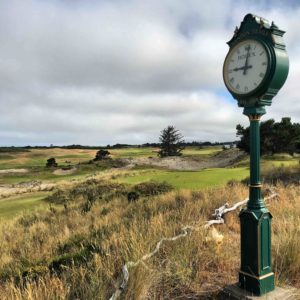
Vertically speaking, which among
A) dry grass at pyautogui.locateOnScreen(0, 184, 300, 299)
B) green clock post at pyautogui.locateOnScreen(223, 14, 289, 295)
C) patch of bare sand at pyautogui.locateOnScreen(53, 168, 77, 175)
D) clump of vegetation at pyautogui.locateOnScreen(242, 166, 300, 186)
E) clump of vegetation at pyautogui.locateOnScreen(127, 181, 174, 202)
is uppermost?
green clock post at pyautogui.locateOnScreen(223, 14, 289, 295)

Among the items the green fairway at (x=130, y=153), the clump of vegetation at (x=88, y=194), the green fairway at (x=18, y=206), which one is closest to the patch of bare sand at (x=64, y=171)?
the clump of vegetation at (x=88, y=194)

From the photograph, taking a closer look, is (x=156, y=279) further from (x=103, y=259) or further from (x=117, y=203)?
(x=117, y=203)

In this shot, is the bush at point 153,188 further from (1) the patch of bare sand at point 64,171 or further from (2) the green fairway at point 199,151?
(2) the green fairway at point 199,151

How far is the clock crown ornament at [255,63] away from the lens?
3.90m

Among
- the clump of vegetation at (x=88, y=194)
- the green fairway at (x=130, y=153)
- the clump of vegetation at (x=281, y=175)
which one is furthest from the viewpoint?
the green fairway at (x=130, y=153)

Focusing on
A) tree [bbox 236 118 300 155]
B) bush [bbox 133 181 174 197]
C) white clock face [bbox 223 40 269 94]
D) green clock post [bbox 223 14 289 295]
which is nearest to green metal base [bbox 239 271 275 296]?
green clock post [bbox 223 14 289 295]

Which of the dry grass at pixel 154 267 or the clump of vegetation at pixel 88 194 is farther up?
the dry grass at pixel 154 267

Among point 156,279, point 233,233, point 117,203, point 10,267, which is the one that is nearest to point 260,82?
point 156,279

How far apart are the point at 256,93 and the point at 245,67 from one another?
1.03 ft

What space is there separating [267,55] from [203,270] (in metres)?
2.62

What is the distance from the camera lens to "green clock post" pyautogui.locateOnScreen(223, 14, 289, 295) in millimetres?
3924

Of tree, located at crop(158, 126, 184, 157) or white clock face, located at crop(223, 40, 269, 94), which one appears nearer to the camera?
white clock face, located at crop(223, 40, 269, 94)

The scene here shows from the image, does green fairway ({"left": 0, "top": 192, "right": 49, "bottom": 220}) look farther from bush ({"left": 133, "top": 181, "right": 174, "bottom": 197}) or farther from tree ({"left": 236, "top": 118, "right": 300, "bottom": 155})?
tree ({"left": 236, "top": 118, "right": 300, "bottom": 155})

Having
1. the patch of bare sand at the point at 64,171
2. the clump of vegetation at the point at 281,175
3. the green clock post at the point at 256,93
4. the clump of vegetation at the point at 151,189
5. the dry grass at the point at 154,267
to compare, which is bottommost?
the patch of bare sand at the point at 64,171
